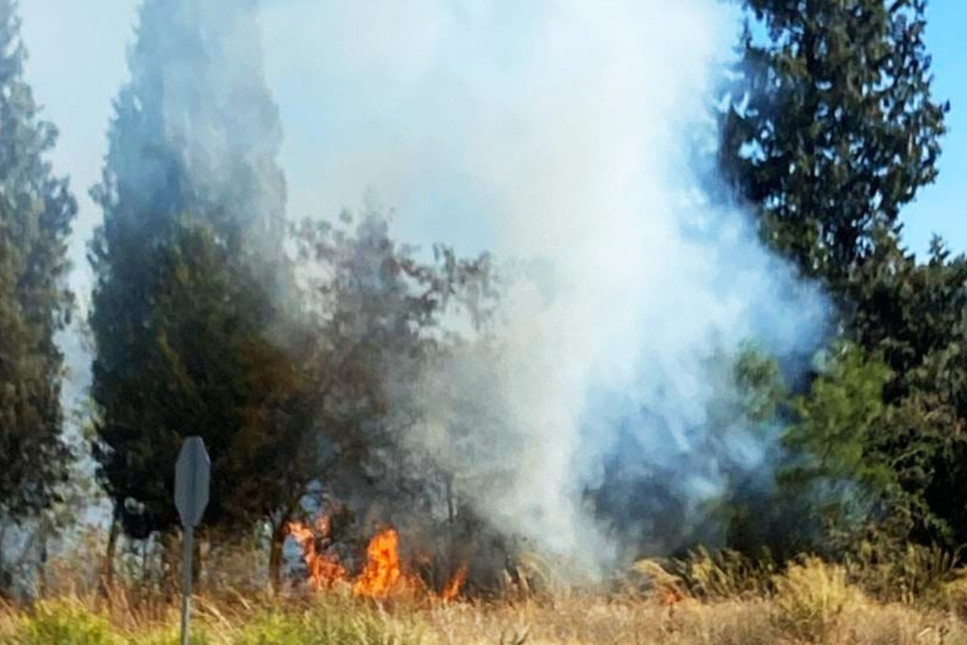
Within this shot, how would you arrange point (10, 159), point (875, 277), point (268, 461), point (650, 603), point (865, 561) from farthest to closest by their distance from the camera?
point (10, 159), point (875, 277), point (268, 461), point (865, 561), point (650, 603)

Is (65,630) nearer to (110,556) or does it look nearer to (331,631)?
(331,631)

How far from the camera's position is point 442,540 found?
20047mm

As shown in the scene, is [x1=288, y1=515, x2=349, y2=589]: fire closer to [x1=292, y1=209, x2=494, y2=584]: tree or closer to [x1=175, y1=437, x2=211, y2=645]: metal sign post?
[x1=292, y1=209, x2=494, y2=584]: tree

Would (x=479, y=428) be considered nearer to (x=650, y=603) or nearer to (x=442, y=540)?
(x=442, y=540)

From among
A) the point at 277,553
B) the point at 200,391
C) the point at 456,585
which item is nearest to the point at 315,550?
the point at 277,553

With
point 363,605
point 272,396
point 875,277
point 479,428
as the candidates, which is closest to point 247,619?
point 363,605

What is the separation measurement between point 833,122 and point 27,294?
1206 centimetres

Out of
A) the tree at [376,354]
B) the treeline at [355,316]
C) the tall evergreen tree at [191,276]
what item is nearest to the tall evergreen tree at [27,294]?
the treeline at [355,316]

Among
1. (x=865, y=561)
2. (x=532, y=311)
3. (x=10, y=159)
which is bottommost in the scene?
(x=865, y=561)

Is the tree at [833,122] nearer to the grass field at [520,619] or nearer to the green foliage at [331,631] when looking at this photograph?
the grass field at [520,619]

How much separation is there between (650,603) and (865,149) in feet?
29.6

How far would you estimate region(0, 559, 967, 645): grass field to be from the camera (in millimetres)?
11328

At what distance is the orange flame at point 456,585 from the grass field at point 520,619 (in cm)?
92

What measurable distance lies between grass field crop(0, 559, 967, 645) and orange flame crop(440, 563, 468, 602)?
0.92m
